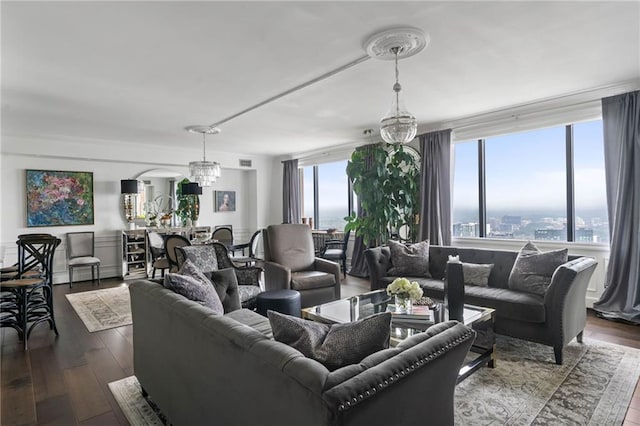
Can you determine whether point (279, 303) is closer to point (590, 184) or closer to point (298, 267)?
point (298, 267)

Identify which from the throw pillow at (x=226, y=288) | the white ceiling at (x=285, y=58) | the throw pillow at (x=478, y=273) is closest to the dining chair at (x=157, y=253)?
the white ceiling at (x=285, y=58)

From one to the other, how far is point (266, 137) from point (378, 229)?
2.71 m

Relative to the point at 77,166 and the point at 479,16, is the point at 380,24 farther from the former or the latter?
the point at 77,166

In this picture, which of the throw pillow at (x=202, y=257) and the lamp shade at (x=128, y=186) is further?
the lamp shade at (x=128, y=186)

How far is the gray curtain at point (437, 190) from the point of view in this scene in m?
5.51

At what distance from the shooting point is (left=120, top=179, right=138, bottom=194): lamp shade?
6980 millimetres

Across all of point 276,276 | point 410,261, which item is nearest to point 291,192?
point 276,276

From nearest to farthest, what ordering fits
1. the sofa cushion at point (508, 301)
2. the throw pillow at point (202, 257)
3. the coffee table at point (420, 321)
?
1. the coffee table at point (420, 321)
2. the sofa cushion at point (508, 301)
3. the throw pillow at point (202, 257)

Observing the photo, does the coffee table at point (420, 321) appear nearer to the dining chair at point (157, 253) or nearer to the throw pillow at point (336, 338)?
the throw pillow at point (336, 338)

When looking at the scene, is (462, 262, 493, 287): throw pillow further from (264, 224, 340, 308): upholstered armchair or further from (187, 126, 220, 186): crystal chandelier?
(187, 126, 220, 186): crystal chandelier

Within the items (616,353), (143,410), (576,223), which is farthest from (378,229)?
(143,410)

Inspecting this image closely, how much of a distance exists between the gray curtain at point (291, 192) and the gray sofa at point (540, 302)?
4.97m

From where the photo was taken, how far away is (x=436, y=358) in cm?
131

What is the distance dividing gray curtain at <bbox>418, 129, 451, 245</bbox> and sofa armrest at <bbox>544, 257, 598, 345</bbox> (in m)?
2.43
